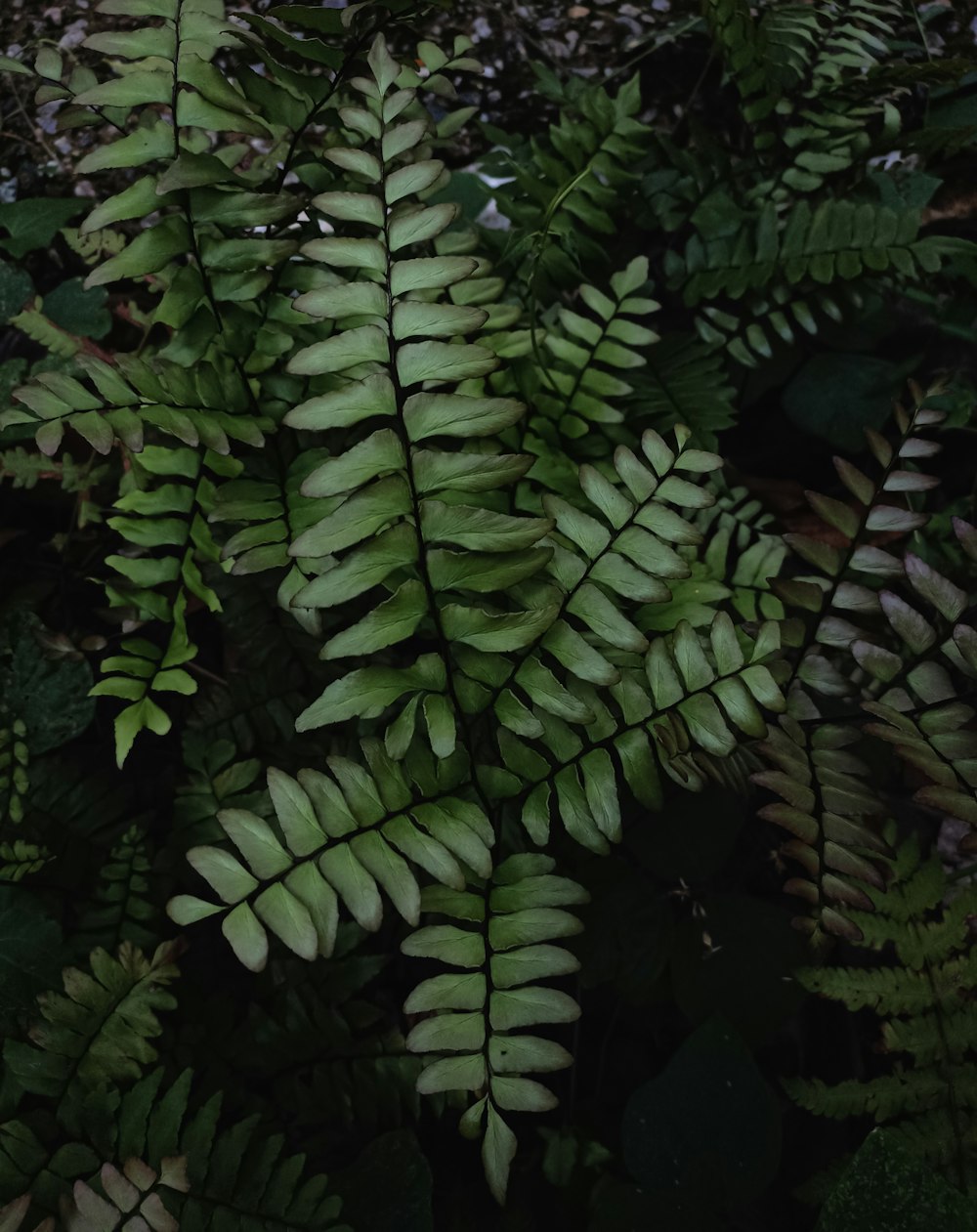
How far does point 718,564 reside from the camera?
1.49m

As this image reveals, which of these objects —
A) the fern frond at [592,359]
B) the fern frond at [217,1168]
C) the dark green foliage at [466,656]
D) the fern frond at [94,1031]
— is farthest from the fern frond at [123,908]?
the fern frond at [592,359]

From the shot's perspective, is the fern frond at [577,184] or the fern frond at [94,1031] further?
the fern frond at [577,184]

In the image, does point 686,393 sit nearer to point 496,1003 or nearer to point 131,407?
point 131,407

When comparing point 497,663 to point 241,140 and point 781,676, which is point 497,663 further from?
point 241,140

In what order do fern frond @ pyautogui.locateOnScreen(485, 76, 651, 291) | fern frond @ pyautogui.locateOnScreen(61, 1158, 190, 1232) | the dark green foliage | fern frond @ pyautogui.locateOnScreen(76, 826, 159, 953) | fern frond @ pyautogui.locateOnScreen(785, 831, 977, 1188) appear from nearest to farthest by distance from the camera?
fern frond @ pyautogui.locateOnScreen(61, 1158, 190, 1232), the dark green foliage, fern frond @ pyautogui.locateOnScreen(785, 831, 977, 1188), fern frond @ pyautogui.locateOnScreen(76, 826, 159, 953), fern frond @ pyautogui.locateOnScreen(485, 76, 651, 291)

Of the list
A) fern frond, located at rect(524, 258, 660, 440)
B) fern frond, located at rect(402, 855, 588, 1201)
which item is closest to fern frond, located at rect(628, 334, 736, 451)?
fern frond, located at rect(524, 258, 660, 440)

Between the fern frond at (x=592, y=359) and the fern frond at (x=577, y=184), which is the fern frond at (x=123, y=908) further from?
the fern frond at (x=577, y=184)

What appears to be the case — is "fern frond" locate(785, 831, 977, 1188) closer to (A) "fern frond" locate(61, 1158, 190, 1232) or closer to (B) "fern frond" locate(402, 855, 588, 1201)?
(B) "fern frond" locate(402, 855, 588, 1201)

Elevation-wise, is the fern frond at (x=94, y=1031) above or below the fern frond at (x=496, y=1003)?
below

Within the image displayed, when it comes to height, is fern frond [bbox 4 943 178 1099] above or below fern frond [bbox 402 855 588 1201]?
below

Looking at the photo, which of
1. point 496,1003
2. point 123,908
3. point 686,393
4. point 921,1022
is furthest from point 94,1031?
point 686,393

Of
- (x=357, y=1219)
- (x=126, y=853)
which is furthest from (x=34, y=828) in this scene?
(x=357, y=1219)

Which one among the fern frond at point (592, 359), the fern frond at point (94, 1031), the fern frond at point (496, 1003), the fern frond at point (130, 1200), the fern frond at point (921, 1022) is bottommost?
the fern frond at point (921, 1022)

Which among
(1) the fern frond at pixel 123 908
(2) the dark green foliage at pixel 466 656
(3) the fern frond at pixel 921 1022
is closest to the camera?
(2) the dark green foliage at pixel 466 656
